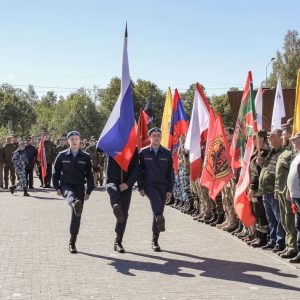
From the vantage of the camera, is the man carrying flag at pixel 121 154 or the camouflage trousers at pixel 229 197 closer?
the man carrying flag at pixel 121 154

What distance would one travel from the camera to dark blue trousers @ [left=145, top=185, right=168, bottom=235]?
8.95 m

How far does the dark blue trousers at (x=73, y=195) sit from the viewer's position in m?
8.89

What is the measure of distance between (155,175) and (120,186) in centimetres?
60

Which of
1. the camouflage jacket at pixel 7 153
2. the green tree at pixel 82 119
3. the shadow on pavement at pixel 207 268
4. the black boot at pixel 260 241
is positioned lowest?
the shadow on pavement at pixel 207 268

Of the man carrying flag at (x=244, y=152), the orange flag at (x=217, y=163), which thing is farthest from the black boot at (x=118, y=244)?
the orange flag at (x=217, y=163)

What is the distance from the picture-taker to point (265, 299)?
20.3ft

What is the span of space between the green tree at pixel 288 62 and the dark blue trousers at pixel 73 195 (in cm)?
6899

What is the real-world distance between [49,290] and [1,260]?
6.47ft

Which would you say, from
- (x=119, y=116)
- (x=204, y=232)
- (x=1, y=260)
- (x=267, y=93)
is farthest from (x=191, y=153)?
(x=267, y=93)

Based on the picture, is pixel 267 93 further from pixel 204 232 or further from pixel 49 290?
pixel 49 290

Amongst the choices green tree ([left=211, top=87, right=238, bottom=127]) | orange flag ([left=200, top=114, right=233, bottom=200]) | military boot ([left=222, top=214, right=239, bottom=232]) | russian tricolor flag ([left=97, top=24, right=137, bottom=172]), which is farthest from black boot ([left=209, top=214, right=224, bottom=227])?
green tree ([left=211, top=87, right=238, bottom=127])

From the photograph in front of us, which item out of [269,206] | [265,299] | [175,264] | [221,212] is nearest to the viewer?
[265,299]

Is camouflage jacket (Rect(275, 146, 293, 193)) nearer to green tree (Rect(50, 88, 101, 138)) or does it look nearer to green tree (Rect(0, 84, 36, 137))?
green tree (Rect(50, 88, 101, 138))

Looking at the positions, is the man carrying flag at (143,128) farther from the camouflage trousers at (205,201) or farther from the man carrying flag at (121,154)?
the man carrying flag at (121,154)
